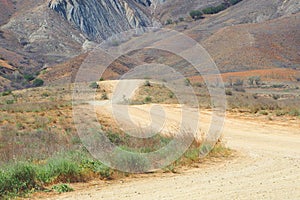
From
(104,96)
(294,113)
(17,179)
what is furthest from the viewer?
(104,96)

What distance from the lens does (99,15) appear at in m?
130

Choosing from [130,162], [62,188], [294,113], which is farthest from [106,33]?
[62,188]

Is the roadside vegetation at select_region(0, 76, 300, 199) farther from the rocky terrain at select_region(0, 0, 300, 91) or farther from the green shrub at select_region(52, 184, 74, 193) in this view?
the rocky terrain at select_region(0, 0, 300, 91)

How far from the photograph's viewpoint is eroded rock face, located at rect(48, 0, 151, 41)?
396 ft

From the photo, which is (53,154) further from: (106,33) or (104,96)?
(106,33)

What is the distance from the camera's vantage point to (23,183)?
294 inches

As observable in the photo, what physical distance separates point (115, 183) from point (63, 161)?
1151mm

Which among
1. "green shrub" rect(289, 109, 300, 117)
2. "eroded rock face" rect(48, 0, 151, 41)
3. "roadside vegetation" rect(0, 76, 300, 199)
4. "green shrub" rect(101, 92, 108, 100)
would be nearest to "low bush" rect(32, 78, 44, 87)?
"green shrub" rect(101, 92, 108, 100)

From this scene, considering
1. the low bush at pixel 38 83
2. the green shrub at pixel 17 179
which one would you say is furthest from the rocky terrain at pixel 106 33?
the green shrub at pixel 17 179

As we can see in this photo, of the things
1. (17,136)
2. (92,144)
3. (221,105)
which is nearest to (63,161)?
(92,144)

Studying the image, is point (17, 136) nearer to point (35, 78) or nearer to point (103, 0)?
point (35, 78)

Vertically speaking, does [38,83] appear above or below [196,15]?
below

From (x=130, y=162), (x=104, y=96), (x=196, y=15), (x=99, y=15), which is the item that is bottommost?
(x=130, y=162)

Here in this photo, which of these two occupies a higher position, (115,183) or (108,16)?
(108,16)
